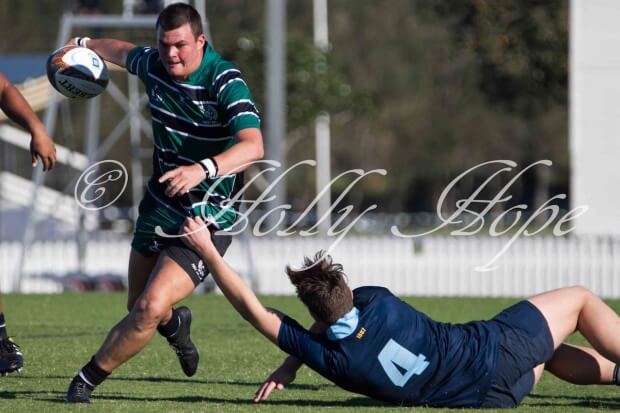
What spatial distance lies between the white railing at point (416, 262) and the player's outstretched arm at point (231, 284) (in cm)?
1279

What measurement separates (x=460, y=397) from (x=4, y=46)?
48.1 m

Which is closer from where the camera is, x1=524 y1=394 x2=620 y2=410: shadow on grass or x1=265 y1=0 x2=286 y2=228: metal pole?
x1=524 y1=394 x2=620 y2=410: shadow on grass

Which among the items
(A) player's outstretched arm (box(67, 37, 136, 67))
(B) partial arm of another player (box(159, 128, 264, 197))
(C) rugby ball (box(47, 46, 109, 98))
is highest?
(A) player's outstretched arm (box(67, 37, 136, 67))

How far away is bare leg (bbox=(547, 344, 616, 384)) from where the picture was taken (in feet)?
24.3

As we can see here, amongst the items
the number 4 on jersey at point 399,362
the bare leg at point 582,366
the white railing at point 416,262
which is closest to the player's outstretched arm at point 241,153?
the number 4 on jersey at point 399,362

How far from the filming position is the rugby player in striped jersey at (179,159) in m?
7.05

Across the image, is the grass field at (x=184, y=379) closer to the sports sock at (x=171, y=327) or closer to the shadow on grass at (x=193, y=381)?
the shadow on grass at (x=193, y=381)

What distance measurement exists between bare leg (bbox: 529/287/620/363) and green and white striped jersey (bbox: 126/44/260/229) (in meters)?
1.93

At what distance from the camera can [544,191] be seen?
75625mm

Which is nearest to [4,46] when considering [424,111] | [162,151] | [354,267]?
[424,111]

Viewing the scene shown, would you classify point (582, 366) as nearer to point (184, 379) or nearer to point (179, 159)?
point (179, 159)

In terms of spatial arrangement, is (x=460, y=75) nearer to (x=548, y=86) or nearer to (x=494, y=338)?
(x=548, y=86)
